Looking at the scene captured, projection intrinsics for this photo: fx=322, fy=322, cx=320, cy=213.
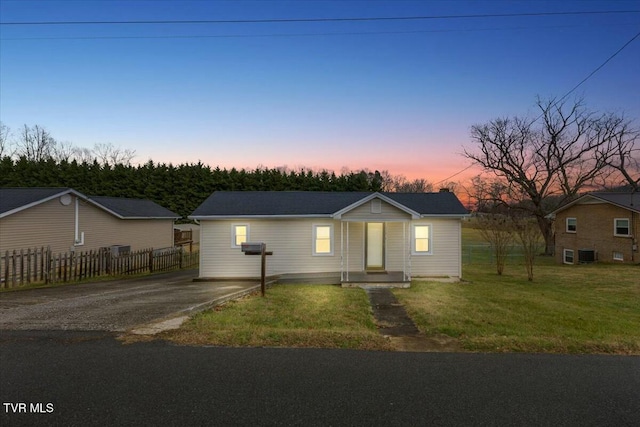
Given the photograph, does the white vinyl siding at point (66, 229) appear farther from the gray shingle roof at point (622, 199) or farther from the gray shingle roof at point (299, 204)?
the gray shingle roof at point (622, 199)

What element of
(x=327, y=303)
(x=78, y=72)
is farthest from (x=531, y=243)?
(x=78, y=72)

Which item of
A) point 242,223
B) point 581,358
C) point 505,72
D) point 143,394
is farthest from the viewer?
point 505,72

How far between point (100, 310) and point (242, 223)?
7.62 m

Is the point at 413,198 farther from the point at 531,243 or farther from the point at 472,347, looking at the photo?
the point at 472,347

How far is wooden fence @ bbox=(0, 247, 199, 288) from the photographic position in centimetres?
1162

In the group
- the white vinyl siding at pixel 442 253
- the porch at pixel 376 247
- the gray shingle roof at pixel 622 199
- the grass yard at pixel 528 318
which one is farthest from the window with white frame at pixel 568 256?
the porch at pixel 376 247

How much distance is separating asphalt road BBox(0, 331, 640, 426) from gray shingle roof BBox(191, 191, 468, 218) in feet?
31.3

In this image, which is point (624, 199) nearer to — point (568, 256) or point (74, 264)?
point (568, 256)

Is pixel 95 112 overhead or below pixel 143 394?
overhead

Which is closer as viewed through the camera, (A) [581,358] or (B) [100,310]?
(A) [581,358]

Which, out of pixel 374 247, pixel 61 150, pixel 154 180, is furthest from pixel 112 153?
pixel 374 247

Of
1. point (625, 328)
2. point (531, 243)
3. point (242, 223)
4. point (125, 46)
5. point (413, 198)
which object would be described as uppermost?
point (125, 46)

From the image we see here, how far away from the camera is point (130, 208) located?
957 inches

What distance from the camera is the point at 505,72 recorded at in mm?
18172
